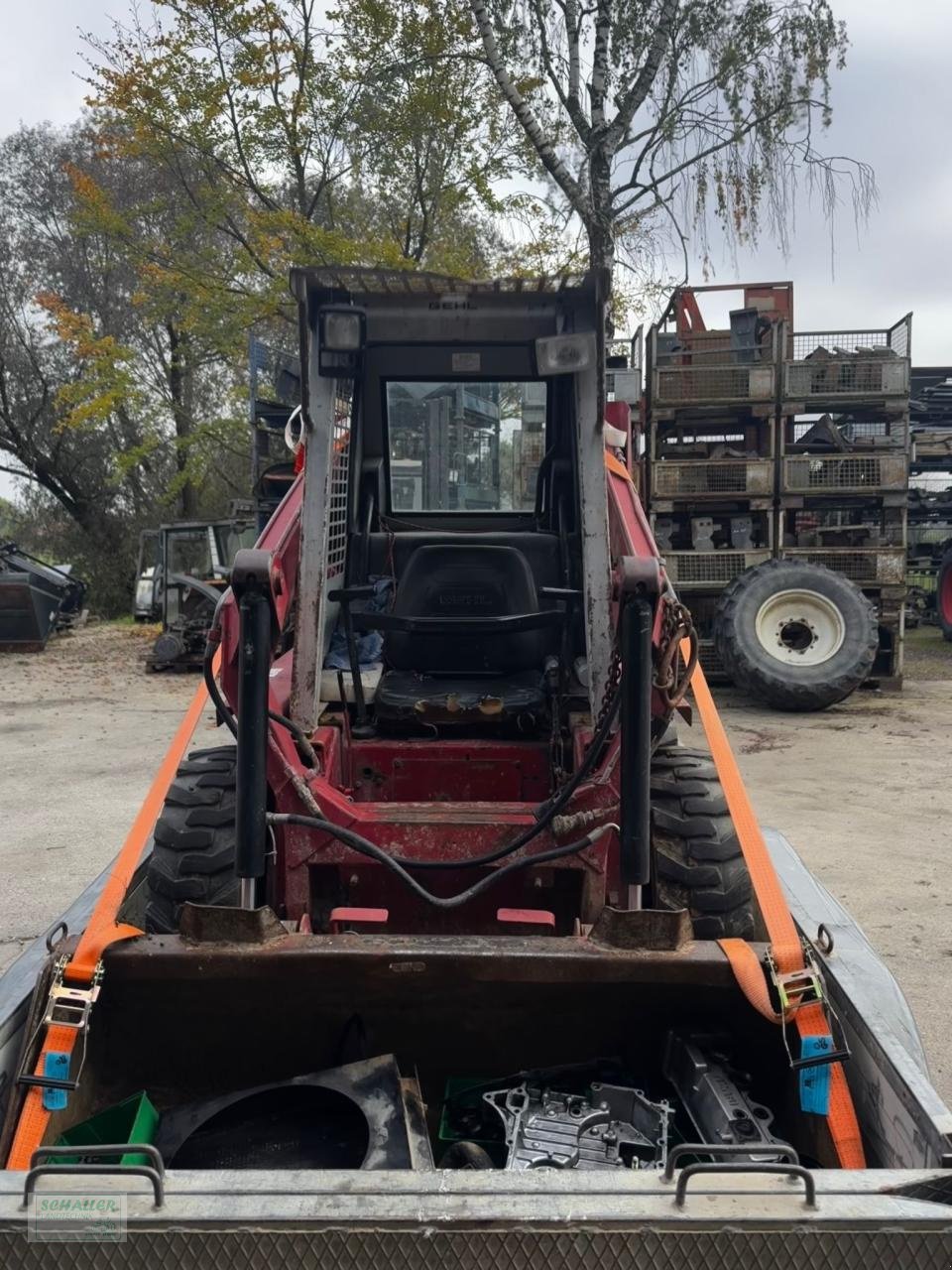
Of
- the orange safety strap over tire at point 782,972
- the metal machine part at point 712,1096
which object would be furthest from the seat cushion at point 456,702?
the metal machine part at point 712,1096

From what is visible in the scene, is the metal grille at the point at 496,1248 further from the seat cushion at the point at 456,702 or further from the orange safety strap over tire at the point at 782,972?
the seat cushion at the point at 456,702

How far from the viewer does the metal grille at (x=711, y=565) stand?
10.7 metres

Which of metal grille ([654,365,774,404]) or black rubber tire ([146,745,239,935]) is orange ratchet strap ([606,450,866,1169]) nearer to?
black rubber tire ([146,745,239,935])

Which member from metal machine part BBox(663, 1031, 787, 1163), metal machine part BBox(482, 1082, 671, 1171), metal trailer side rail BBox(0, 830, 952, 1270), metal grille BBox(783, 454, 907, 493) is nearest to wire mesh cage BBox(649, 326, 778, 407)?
metal grille BBox(783, 454, 907, 493)

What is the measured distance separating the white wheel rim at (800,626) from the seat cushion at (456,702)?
649 cm

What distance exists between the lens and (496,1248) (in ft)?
5.13

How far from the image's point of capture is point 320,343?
349cm

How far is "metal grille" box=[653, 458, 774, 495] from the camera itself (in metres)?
10.8

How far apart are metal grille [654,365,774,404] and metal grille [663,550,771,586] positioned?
1.60m

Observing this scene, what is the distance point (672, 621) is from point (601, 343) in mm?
942

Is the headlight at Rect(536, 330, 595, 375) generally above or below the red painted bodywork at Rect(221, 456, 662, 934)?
above

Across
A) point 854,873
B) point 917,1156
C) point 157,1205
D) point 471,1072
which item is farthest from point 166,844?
point 854,873

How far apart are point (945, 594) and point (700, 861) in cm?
1470
